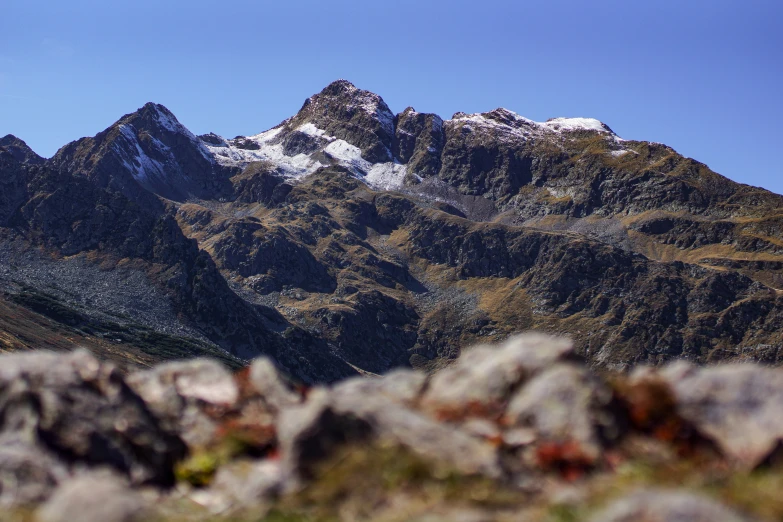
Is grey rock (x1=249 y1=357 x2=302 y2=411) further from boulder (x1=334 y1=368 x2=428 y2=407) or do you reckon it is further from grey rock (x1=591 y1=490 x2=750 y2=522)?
grey rock (x1=591 y1=490 x2=750 y2=522)

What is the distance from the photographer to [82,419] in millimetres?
19016

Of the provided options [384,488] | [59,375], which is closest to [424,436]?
[384,488]

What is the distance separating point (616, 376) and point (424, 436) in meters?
6.68

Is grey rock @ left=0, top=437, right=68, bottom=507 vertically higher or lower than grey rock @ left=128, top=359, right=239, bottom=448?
lower

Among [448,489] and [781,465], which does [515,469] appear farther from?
[781,465]

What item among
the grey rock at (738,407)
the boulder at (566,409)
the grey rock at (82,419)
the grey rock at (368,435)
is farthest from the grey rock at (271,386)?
the grey rock at (738,407)

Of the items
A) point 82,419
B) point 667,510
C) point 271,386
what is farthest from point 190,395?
point 667,510

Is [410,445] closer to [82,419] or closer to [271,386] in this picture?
[271,386]

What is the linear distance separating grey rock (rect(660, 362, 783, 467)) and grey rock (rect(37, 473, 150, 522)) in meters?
12.2

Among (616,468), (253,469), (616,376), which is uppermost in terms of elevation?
(616,376)

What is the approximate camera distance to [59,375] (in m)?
19.7

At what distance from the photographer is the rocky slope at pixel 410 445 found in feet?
50.1

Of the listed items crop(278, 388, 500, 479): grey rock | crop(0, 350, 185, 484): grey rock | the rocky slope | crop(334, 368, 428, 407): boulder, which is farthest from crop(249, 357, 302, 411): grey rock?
crop(0, 350, 185, 484): grey rock

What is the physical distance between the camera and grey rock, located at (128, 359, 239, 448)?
66.8 feet
